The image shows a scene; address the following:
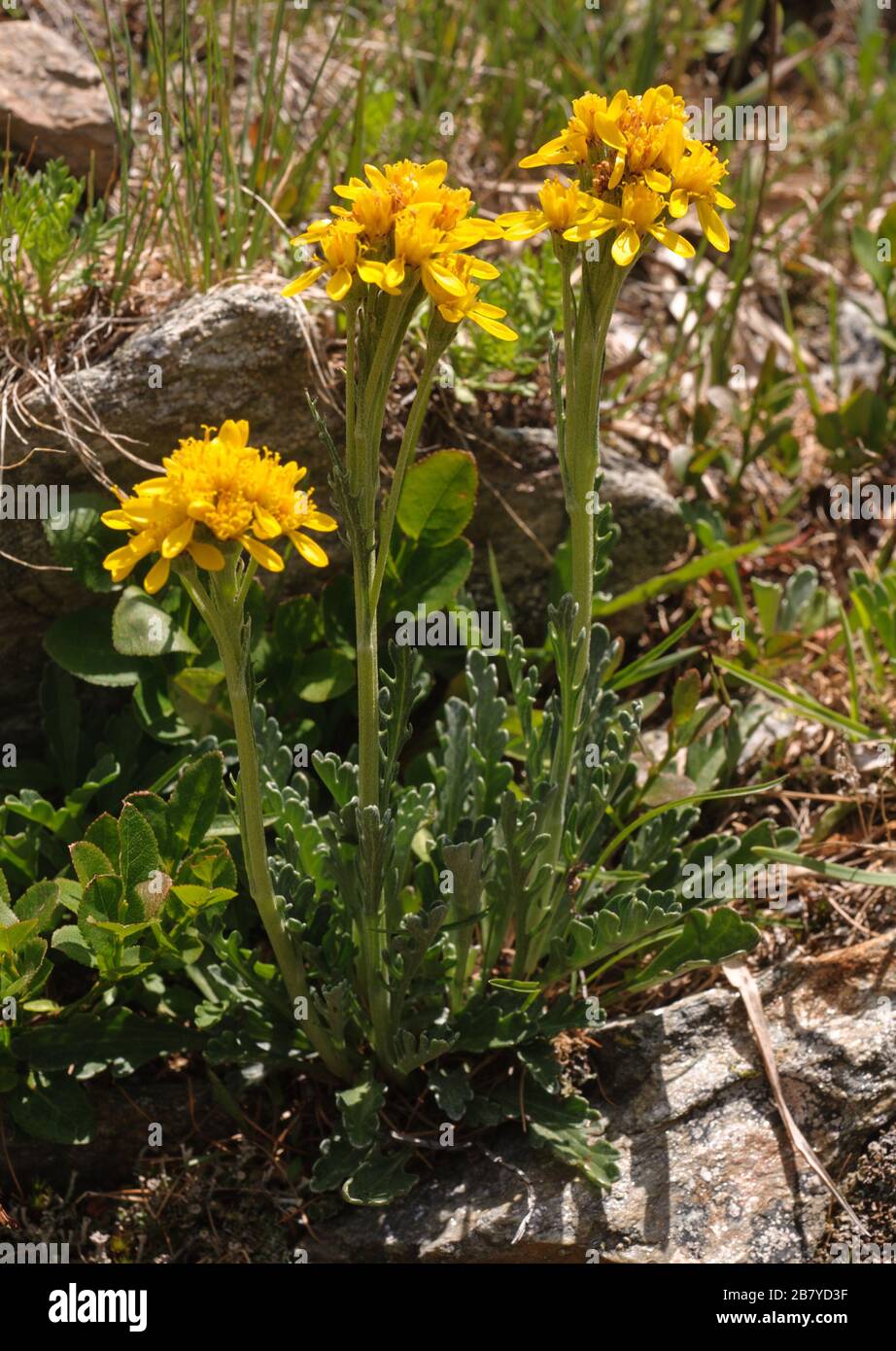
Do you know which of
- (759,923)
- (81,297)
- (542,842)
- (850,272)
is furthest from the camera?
(850,272)

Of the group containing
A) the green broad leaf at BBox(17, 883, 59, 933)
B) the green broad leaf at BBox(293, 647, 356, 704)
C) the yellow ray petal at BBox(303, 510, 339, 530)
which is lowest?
the green broad leaf at BBox(17, 883, 59, 933)

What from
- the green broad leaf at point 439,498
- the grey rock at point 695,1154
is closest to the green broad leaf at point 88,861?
the grey rock at point 695,1154

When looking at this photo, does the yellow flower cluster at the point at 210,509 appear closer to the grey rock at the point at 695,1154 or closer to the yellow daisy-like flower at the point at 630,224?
the yellow daisy-like flower at the point at 630,224

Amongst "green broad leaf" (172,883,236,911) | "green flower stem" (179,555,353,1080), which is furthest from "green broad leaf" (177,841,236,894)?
"green flower stem" (179,555,353,1080)

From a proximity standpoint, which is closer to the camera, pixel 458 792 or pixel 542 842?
pixel 542 842

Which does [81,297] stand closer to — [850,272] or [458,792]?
[458,792]

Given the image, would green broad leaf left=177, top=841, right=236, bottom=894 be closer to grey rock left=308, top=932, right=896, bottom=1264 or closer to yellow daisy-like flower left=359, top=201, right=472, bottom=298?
grey rock left=308, top=932, right=896, bottom=1264

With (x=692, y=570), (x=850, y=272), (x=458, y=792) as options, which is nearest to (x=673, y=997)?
(x=458, y=792)
